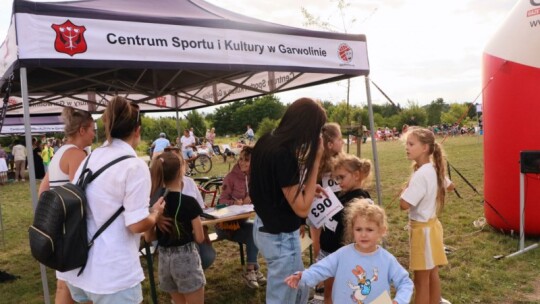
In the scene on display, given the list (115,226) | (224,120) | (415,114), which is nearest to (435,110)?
(415,114)

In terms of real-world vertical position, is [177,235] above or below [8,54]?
below

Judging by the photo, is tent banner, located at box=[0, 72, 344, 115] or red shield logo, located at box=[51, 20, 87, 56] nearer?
red shield logo, located at box=[51, 20, 87, 56]

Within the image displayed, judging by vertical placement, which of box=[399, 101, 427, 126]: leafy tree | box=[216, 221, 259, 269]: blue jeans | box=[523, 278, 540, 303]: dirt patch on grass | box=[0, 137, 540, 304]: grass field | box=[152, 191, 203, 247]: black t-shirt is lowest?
box=[523, 278, 540, 303]: dirt patch on grass

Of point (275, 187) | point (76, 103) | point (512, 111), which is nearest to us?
point (275, 187)

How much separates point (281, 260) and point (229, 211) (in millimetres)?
1880

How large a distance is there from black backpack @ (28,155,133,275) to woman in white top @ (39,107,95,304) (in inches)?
39.1

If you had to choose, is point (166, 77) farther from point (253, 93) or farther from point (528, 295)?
point (528, 295)

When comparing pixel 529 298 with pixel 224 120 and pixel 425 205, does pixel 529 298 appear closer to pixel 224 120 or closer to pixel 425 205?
pixel 425 205

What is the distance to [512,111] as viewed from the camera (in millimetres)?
4844

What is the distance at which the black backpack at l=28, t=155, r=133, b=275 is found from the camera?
1700 mm

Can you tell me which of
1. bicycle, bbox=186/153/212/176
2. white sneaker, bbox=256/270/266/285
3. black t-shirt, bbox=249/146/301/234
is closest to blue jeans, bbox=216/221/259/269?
white sneaker, bbox=256/270/266/285

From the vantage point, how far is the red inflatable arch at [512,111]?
467cm

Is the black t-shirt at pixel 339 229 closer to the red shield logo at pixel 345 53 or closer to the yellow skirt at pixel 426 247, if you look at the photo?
the yellow skirt at pixel 426 247

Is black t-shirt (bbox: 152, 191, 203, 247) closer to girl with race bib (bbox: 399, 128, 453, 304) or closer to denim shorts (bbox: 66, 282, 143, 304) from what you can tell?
denim shorts (bbox: 66, 282, 143, 304)
